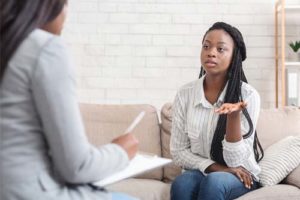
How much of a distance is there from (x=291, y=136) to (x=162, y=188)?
0.67m

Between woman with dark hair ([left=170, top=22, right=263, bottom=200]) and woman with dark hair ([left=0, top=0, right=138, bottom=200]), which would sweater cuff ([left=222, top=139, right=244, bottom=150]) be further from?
woman with dark hair ([left=0, top=0, right=138, bottom=200])

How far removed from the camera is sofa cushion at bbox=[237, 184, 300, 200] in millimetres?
1780

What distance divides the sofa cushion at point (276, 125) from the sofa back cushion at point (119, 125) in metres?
0.52

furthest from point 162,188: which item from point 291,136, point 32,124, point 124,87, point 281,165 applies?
point 32,124

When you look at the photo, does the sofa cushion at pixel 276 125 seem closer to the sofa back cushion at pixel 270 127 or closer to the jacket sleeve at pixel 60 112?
the sofa back cushion at pixel 270 127

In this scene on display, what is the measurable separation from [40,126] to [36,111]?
0.03 meters

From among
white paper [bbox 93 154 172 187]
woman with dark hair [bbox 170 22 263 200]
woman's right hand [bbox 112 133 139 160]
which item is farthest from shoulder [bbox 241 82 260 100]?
woman's right hand [bbox 112 133 139 160]

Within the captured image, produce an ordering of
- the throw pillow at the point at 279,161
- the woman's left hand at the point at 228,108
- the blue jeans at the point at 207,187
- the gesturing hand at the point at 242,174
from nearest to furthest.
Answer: the woman's left hand at the point at 228,108 → the blue jeans at the point at 207,187 → the gesturing hand at the point at 242,174 → the throw pillow at the point at 279,161

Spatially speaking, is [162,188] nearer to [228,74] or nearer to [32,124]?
[228,74]

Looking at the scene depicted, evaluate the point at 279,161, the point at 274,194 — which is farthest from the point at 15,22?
the point at 279,161

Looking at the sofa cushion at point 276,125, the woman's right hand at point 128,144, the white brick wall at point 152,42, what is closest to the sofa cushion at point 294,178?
the sofa cushion at point 276,125

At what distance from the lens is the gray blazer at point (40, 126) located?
797mm

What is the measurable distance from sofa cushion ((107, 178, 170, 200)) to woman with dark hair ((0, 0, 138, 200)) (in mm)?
1140

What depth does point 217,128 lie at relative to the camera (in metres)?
1.90
